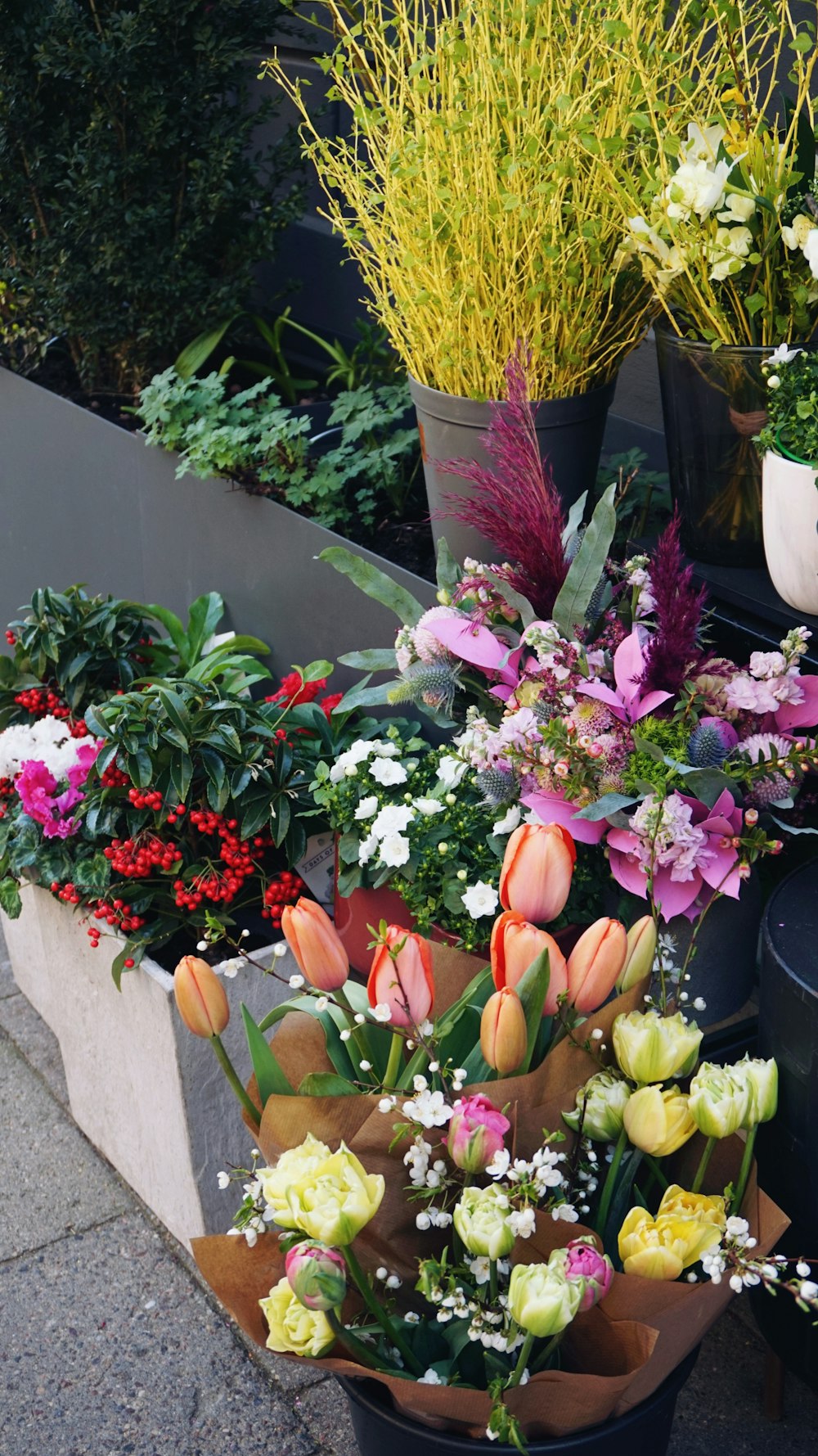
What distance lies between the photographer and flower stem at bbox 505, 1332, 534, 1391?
1033 millimetres

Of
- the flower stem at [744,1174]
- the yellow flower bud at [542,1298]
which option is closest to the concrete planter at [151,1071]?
the flower stem at [744,1174]

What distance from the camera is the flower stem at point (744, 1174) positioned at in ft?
3.75

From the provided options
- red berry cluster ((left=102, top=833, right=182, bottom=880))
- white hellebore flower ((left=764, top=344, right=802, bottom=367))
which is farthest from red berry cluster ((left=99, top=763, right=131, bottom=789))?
white hellebore flower ((left=764, top=344, right=802, bottom=367))

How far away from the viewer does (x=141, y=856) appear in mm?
2123

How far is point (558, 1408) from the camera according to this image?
3.56 feet

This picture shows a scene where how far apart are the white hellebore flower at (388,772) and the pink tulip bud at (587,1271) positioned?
0.96 meters

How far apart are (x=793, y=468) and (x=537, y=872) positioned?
689 millimetres

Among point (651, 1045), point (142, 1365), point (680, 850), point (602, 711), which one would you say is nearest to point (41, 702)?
point (142, 1365)

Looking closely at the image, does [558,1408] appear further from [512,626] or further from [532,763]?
[512,626]

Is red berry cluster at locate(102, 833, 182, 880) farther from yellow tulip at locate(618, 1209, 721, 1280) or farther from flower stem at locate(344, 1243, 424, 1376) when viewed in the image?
yellow tulip at locate(618, 1209, 721, 1280)

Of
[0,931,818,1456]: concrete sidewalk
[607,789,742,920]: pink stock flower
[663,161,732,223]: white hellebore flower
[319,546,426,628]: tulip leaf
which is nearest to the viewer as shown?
[607,789,742,920]: pink stock flower

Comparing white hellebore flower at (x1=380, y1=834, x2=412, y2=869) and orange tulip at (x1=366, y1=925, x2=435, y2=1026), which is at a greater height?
orange tulip at (x1=366, y1=925, x2=435, y2=1026)

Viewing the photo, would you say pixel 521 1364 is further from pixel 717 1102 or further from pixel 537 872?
pixel 537 872

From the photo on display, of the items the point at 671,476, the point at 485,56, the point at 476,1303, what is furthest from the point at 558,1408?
the point at 485,56
